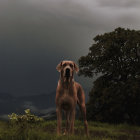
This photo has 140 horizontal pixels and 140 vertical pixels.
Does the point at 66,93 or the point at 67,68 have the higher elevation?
the point at 67,68

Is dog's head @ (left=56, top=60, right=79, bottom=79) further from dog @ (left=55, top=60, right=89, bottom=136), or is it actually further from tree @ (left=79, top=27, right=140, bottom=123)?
tree @ (left=79, top=27, right=140, bottom=123)

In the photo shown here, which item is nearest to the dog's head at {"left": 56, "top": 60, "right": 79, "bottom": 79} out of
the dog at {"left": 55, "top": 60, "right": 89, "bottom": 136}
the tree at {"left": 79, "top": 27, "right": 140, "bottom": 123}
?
the dog at {"left": 55, "top": 60, "right": 89, "bottom": 136}

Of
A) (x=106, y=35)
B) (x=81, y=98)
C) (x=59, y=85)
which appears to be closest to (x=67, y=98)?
(x=59, y=85)

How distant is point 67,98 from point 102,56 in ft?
52.8

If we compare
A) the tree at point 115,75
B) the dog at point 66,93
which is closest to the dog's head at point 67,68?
the dog at point 66,93

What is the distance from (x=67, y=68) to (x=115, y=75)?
15.9m

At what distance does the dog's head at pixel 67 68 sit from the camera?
26.3 ft

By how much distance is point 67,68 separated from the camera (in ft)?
26.2

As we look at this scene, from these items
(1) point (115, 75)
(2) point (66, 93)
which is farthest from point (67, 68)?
(1) point (115, 75)

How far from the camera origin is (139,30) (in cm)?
2498

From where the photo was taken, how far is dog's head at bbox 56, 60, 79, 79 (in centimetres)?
802

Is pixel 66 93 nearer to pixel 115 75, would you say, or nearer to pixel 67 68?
pixel 67 68

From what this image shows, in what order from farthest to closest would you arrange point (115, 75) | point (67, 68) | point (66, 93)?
point (115, 75), point (66, 93), point (67, 68)

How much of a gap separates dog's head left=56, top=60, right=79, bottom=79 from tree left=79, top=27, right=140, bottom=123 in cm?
1396
